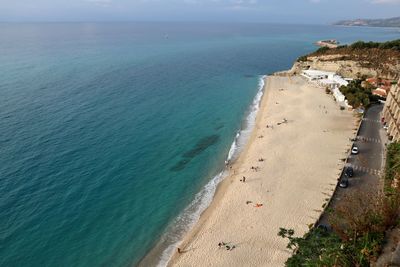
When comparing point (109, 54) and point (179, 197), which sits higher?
point (109, 54)

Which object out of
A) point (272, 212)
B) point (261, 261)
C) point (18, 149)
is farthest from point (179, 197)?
point (18, 149)

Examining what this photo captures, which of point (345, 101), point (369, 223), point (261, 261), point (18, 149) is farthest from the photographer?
point (345, 101)

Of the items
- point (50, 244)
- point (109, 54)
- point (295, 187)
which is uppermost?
point (109, 54)

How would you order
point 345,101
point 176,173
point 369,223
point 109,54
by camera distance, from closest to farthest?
1. point 369,223
2. point 176,173
3. point 345,101
4. point 109,54

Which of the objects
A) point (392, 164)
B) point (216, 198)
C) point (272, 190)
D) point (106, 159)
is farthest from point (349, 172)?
point (106, 159)

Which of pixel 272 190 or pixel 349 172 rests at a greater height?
pixel 349 172

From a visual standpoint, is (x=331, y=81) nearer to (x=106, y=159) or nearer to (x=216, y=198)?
(x=216, y=198)

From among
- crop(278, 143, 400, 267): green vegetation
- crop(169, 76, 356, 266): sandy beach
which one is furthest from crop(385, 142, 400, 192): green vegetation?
crop(278, 143, 400, 267): green vegetation

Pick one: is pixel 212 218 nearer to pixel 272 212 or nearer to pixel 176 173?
pixel 272 212
